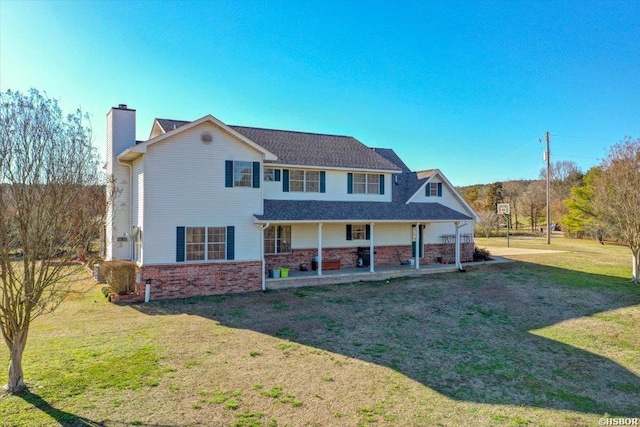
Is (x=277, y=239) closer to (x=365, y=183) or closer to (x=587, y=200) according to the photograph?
(x=365, y=183)

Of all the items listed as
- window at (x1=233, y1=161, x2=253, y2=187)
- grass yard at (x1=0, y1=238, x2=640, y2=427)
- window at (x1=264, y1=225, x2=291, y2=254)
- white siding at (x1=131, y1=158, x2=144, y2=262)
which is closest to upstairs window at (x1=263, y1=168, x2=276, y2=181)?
window at (x1=233, y1=161, x2=253, y2=187)

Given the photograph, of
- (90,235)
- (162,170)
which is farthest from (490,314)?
(162,170)

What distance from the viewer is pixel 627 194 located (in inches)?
687

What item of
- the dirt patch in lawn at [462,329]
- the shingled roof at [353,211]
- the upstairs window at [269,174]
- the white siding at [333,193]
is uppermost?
the upstairs window at [269,174]

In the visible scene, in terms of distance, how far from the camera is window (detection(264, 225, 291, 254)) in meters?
17.5

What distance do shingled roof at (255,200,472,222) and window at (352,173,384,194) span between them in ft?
2.68

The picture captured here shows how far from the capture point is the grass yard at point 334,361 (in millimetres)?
6012

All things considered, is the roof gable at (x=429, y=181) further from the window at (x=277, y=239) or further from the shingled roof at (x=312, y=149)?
the window at (x=277, y=239)

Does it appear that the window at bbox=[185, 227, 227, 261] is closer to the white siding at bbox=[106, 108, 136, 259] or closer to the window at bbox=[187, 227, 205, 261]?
the window at bbox=[187, 227, 205, 261]

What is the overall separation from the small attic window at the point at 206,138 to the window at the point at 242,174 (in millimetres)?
1384

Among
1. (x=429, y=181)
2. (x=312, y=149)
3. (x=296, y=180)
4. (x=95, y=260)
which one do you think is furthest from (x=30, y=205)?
(x=429, y=181)

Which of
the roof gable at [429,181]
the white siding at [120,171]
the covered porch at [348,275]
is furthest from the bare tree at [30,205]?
the roof gable at [429,181]

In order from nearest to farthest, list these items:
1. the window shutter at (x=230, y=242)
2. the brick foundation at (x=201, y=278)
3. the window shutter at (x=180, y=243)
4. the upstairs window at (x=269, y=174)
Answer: the brick foundation at (x=201, y=278)
the window shutter at (x=180, y=243)
the window shutter at (x=230, y=242)
the upstairs window at (x=269, y=174)

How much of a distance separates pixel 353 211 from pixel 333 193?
1.72 metres
